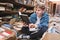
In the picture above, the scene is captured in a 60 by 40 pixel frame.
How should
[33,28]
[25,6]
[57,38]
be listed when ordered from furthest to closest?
[25,6] < [33,28] < [57,38]

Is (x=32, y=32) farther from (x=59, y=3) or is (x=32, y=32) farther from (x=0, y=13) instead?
(x=0, y=13)

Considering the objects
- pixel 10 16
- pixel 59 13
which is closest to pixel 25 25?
pixel 59 13

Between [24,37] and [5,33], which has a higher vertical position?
[5,33]

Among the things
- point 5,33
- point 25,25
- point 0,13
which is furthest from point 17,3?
point 5,33

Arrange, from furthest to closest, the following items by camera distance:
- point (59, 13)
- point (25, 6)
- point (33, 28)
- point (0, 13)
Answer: point (25, 6) → point (0, 13) → point (59, 13) → point (33, 28)

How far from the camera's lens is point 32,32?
6.66ft

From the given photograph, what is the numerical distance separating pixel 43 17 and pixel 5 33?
0.69 m

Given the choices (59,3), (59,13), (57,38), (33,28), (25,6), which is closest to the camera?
(57,38)

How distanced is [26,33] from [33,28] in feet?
0.37

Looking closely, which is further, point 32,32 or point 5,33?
point 32,32

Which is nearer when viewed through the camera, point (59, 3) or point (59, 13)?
point (59, 13)

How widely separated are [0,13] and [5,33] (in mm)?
1845

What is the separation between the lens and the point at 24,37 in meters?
2.05

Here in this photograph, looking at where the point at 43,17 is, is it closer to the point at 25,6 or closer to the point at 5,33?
the point at 5,33
